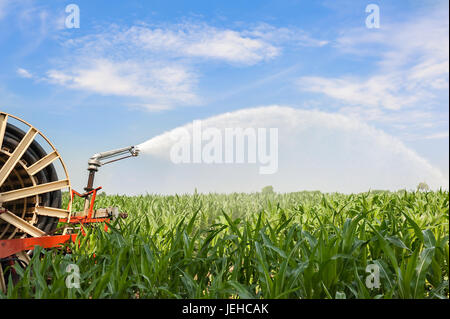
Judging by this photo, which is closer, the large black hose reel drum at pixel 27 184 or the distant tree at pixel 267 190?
the large black hose reel drum at pixel 27 184

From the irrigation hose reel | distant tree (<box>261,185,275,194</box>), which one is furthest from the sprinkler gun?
distant tree (<box>261,185,275,194</box>)

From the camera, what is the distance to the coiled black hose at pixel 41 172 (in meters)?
4.86

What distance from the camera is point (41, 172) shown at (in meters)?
5.13

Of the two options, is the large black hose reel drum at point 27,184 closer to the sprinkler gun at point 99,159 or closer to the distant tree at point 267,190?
the sprinkler gun at point 99,159

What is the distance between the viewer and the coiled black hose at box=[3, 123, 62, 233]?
4.86 metres

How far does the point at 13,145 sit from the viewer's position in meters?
4.83

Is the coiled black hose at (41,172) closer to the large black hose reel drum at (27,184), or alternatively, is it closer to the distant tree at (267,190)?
the large black hose reel drum at (27,184)

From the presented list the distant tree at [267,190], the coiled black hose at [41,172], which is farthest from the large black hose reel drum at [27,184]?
the distant tree at [267,190]

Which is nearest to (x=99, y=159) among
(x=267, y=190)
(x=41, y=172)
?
(x=41, y=172)

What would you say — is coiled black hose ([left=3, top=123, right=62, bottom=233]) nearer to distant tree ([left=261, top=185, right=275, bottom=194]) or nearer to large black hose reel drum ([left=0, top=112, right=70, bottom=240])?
large black hose reel drum ([left=0, top=112, right=70, bottom=240])

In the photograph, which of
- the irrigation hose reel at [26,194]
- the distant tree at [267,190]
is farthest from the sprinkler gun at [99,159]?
the distant tree at [267,190]
